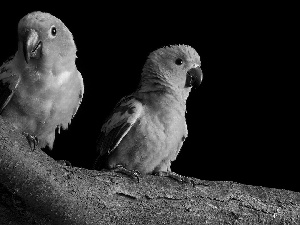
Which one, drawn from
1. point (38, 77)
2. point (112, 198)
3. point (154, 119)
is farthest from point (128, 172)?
point (38, 77)

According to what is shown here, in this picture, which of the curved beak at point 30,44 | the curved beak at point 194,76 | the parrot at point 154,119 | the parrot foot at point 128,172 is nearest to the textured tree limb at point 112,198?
the parrot foot at point 128,172

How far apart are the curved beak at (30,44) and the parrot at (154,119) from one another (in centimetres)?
59

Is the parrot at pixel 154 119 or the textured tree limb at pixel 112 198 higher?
the parrot at pixel 154 119

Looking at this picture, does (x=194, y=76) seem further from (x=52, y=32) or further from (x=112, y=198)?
(x=112, y=198)

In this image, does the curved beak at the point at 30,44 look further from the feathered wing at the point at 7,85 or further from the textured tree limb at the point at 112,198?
the textured tree limb at the point at 112,198

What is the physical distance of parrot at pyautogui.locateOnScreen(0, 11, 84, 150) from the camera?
2.73 metres

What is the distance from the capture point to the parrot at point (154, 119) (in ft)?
9.84

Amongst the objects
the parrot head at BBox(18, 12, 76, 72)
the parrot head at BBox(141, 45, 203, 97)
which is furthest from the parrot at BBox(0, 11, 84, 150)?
the parrot head at BBox(141, 45, 203, 97)

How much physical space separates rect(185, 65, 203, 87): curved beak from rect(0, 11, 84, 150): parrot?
2.18 ft

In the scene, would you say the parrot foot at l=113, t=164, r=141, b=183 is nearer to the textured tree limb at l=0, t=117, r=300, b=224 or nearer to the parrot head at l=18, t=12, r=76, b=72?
the textured tree limb at l=0, t=117, r=300, b=224

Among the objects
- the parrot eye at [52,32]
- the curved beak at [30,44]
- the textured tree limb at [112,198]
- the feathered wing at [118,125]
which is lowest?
the textured tree limb at [112,198]

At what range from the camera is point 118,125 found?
3.03m

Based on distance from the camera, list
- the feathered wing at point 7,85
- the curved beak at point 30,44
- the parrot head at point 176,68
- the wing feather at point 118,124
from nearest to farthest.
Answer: the curved beak at point 30,44, the feathered wing at point 7,85, the wing feather at point 118,124, the parrot head at point 176,68

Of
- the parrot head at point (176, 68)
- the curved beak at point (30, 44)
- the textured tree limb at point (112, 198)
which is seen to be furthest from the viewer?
the parrot head at point (176, 68)
